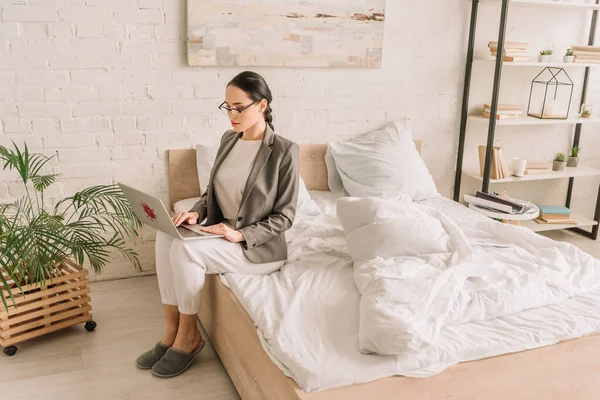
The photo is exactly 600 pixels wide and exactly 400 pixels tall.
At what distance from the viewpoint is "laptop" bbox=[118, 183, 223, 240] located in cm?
203

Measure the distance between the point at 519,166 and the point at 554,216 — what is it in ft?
1.64

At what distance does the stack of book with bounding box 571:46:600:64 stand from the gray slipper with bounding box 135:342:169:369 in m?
2.96

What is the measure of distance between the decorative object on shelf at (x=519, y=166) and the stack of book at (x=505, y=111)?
272 mm

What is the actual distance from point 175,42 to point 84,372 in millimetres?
1633

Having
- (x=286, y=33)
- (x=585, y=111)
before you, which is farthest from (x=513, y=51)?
(x=286, y=33)

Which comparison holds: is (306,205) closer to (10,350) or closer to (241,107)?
(241,107)

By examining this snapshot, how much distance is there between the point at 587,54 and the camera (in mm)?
3678

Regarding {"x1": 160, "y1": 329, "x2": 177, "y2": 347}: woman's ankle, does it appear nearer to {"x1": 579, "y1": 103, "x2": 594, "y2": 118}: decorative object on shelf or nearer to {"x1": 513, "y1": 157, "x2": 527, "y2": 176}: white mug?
{"x1": 513, "y1": 157, "x2": 527, "y2": 176}: white mug

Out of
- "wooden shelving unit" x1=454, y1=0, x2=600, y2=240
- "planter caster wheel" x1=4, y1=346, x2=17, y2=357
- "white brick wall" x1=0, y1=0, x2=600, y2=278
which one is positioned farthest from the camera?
"wooden shelving unit" x1=454, y1=0, x2=600, y2=240

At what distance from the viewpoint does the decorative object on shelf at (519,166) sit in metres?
3.61

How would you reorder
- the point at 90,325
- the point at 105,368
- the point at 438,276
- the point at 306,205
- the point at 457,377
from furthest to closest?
the point at 306,205
the point at 90,325
the point at 105,368
the point at 438,276
the point at 457,377

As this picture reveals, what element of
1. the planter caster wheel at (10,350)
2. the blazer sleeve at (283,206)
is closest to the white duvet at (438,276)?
the blazer sleeve at (283,206)

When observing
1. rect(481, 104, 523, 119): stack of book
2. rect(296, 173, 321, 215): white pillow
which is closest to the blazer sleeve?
rect(296, 173, 321, 215): white pillow

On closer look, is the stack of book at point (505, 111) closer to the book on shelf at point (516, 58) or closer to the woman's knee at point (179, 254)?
the book on shelf at point (516, 58)
